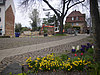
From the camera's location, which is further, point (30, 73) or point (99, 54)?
point (99, 54)

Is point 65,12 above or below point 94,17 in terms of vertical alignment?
above

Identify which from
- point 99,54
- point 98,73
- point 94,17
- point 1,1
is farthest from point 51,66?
point 1,1

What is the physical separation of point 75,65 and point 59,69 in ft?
1.63

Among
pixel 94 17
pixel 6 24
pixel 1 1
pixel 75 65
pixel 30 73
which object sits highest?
pixel 1 1

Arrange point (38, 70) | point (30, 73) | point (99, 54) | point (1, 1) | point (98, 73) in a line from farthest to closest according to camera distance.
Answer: point (1, 1)
point (99, 54)
point (38, 70)
point (30, 73)
point (98, 73)

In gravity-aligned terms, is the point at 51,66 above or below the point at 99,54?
below

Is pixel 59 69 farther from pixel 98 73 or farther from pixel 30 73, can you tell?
pixel 98 73

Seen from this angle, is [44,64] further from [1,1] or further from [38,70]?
[1,1]

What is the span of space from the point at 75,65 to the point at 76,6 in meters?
12.3

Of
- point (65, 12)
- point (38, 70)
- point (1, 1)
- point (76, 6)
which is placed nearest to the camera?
point (38, 70)

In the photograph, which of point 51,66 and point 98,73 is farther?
point 51,66

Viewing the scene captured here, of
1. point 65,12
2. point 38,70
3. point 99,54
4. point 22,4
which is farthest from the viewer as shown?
point 65,12

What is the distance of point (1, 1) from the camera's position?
26797mm

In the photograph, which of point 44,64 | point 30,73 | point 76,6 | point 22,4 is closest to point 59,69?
point 44,64
